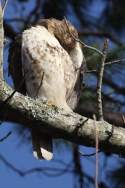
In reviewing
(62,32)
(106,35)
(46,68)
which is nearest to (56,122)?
(46,68)

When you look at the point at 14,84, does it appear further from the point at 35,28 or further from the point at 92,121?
the point at 92,121

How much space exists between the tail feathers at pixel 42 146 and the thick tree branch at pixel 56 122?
197 millimetres

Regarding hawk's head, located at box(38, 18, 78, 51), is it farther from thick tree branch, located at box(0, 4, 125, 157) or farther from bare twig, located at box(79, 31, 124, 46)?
bare twig, located at box(79, 31, 124, 46)

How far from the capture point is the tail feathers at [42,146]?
2260 millimetres

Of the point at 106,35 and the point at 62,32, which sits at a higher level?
the point at 62,32

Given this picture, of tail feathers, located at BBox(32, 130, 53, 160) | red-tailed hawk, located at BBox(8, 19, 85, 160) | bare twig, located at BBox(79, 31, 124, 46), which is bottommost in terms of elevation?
tail feathers, located at BBox(32, 130, 53, 160)

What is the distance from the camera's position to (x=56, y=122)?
202 cm

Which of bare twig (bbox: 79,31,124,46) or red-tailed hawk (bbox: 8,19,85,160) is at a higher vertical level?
red-tailed hawk (bbox: 8,19,85,160)

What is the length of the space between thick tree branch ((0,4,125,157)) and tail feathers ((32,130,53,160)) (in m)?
0.20

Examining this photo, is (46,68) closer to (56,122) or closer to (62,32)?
(62,32)

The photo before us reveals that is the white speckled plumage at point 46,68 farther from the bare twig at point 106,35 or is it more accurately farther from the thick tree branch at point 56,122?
the bare twig at point 106,35

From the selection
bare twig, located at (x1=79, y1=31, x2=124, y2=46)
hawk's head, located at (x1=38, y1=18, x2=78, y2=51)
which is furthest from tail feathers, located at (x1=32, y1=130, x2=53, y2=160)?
bare twig, located at (x1=79, y1=31, x2=124, y2=46)

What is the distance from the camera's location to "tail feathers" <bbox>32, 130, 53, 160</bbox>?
2.26 m

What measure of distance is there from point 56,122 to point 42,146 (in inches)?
10.7
